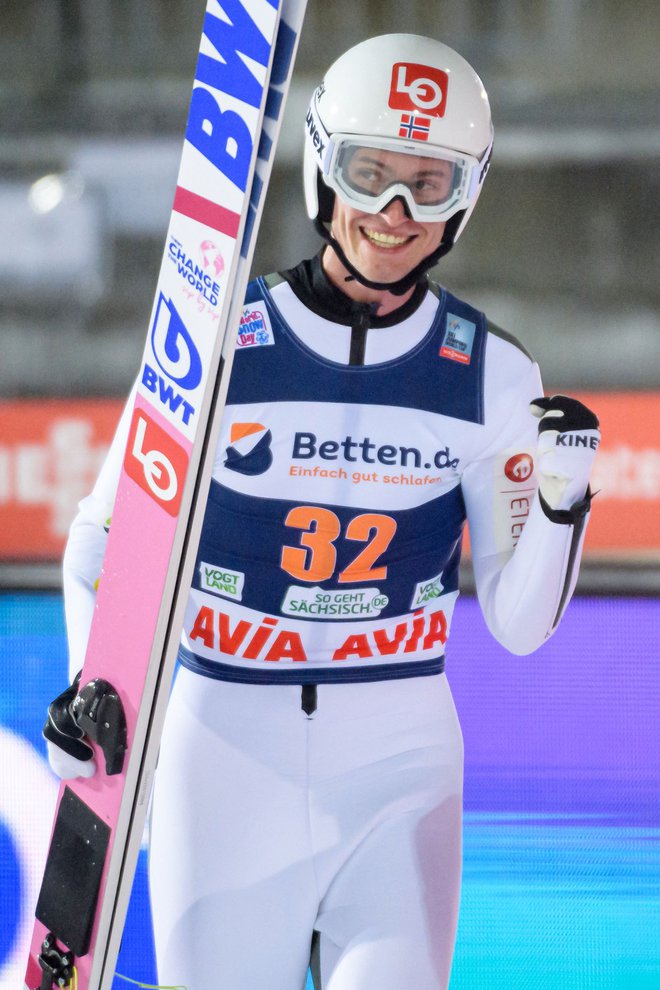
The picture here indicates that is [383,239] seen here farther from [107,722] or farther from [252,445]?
[107,722]

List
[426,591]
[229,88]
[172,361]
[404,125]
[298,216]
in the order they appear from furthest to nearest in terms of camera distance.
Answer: [298,216] → [426,591] → [404,125] → [172,361] → [229,88]

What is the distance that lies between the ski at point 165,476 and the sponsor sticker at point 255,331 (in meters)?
0.18

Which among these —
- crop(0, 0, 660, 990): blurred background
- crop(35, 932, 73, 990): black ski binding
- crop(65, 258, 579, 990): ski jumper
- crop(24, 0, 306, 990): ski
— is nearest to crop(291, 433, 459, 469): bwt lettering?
crop(65, 258, 579, 990): ski jumper

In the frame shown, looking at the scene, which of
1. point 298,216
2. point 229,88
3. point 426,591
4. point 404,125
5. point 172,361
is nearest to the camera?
point 229,88

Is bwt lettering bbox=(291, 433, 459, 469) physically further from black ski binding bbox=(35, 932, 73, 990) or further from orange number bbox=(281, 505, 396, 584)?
black ski binding bbox=(35, 932, 73, 990)

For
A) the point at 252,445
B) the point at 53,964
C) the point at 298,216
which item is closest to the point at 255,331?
the point at 252,445

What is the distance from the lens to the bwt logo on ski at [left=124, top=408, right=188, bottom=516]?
149cm

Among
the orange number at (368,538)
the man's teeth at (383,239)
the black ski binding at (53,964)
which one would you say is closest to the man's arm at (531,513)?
the orange number at (368,538)

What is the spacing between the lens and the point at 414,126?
5.42 feet

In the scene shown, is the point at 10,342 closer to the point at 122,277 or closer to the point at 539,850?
the point at 122,277

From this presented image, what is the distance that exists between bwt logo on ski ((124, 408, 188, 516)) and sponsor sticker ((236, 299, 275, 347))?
8.2 inches

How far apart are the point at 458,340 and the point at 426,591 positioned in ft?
1.17

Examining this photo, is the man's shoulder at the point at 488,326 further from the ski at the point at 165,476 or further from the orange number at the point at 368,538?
the ski at the point at 165,476

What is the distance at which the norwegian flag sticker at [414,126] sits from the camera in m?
1.65
